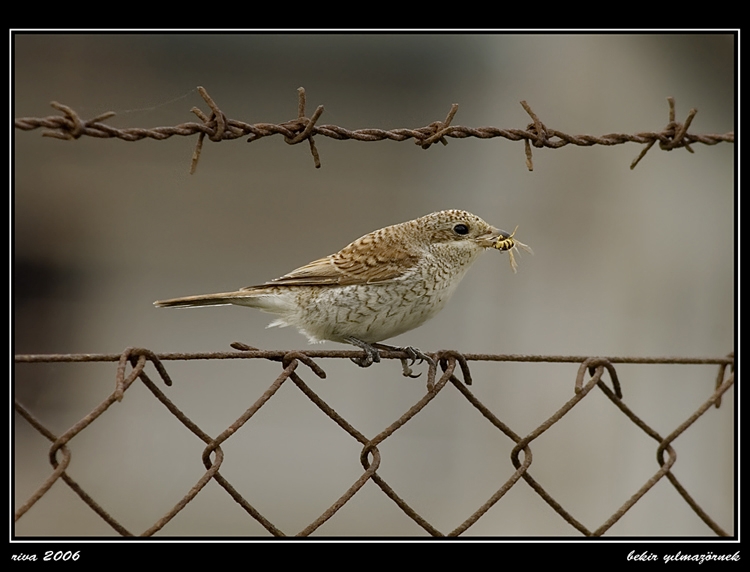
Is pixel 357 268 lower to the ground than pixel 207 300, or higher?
higher

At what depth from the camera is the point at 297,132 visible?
248 cm

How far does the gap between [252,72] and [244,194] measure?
1.15 metres

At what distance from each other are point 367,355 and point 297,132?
856 mm

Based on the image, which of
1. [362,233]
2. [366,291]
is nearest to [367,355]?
[366,291]

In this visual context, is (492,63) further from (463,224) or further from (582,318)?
(463,224)

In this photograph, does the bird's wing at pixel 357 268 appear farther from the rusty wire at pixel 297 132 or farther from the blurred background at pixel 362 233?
the blurred background at pixel 362 233

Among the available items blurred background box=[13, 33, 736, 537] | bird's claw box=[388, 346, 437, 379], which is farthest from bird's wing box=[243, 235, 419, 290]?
blurred background box=[13, 33, 736, 537]

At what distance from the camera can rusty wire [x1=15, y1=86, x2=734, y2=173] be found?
216cm

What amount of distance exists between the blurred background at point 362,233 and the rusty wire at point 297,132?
4951 mm

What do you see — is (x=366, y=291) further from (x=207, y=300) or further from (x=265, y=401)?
(x=265, y=401)

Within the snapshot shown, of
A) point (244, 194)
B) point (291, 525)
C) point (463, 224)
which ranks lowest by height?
point (291, 525)

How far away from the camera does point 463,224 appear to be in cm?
372

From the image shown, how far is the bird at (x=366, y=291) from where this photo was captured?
135 inches

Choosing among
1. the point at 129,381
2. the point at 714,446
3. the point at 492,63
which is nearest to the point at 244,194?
the point at 492,63
